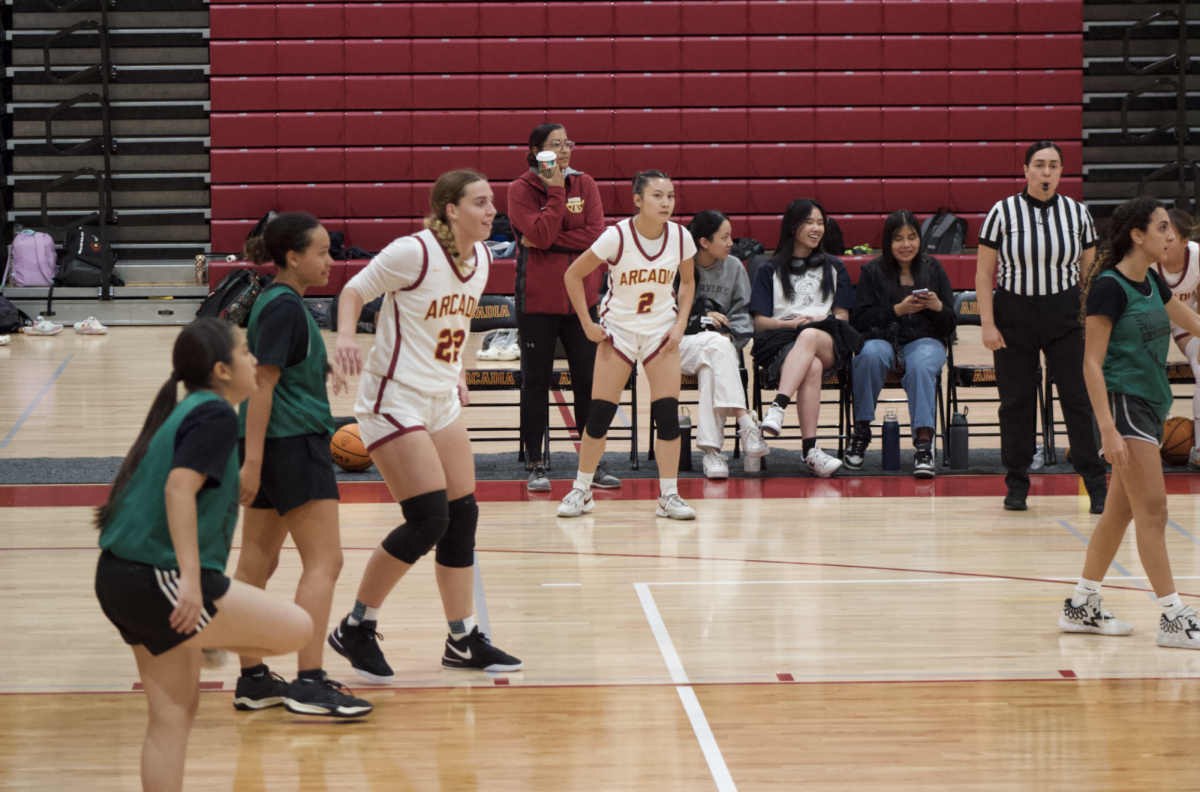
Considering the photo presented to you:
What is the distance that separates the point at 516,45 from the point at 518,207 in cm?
710

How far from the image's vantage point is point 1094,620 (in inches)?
161

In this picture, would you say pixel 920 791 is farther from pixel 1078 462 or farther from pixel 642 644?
pixel 1078 462

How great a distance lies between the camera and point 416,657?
12.9ft

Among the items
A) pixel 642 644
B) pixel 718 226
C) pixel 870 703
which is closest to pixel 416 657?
pixel 642 644

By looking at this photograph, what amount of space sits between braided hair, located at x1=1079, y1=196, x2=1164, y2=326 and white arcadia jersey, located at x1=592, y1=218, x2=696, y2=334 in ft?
6.54

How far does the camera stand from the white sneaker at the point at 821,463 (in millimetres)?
6590

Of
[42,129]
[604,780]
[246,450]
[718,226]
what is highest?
[42,129]

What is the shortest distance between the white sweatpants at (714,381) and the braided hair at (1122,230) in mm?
2698

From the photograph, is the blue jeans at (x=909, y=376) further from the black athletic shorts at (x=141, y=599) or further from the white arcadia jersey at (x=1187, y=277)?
the black athletic shorts at (x=141, y=599)

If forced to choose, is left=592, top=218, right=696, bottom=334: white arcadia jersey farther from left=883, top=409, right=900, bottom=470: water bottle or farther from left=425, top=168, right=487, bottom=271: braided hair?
left=425, top=168, right=487, bottom=271: braided hair

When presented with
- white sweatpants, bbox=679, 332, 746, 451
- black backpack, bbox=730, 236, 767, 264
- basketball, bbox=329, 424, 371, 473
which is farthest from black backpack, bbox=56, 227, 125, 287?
white sweatpants, bbox=679, 332, 746, 451

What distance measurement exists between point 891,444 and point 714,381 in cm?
105

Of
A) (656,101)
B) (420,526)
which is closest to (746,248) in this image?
(656,101)

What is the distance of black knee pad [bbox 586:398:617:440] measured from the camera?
5617 mm
